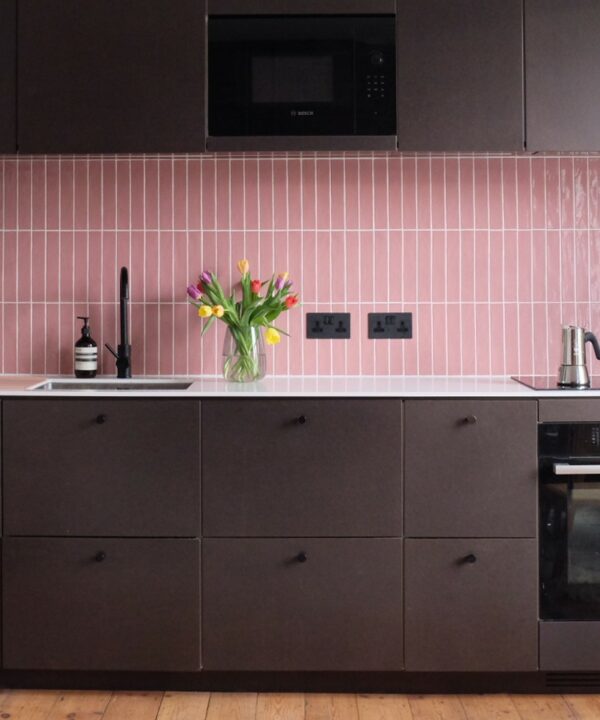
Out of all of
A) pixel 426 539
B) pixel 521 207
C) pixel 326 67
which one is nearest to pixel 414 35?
pixel 326 67

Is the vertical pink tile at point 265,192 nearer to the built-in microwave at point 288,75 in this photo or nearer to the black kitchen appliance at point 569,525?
the built-in microwave at point 288,75

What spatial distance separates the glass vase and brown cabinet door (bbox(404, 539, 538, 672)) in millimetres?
724

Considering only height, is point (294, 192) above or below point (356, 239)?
above

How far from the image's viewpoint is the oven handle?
8.08 feet

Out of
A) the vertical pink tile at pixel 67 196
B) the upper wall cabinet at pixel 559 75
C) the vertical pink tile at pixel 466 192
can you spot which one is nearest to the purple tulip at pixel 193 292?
the vertical pink tile at pixel 67 196

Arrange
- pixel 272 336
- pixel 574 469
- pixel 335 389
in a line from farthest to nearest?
pixel 272 336 < pixel 335 389 < pixel 574 469

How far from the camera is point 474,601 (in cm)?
250

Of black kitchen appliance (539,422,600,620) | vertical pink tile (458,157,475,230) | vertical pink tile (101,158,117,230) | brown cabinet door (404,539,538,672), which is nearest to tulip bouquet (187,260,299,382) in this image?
vertical pink tile (101,158,117,230)

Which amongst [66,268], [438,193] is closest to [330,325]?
[438,193]

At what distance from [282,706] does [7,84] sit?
197 cm

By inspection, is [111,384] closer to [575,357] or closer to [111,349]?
[111,349]

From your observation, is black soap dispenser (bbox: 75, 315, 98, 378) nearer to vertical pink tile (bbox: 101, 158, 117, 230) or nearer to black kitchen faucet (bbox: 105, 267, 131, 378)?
black kitchen faucet (bbox: 105, 267, 131, 378)

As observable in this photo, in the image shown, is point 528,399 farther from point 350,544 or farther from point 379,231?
point 379,231

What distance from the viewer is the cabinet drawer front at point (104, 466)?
2496 millimetres
